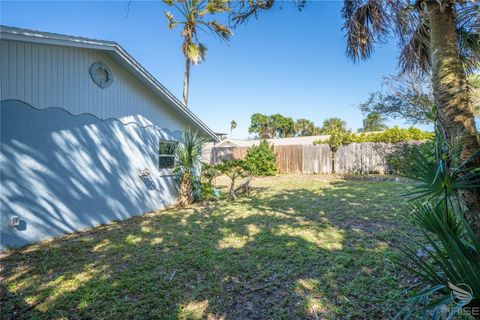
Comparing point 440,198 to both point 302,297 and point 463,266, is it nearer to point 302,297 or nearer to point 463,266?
point 463,266

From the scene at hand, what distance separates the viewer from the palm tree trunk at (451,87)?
2.57 metres

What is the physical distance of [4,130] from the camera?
15.2ft

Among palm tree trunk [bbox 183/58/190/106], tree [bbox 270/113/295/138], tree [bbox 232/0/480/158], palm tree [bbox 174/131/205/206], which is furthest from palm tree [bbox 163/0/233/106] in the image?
tree [bbox 270/113/295/138]

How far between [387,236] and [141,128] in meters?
6.74

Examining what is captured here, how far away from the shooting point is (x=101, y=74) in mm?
6426

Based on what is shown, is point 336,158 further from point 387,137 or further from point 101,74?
point 101,74

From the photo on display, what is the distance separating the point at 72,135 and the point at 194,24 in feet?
34.4

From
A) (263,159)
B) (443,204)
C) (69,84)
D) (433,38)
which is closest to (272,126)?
(263,159)

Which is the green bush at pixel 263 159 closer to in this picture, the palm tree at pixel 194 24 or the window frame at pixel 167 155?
the palm tree at pixel 194 24

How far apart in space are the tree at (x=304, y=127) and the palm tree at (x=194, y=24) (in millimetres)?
38431

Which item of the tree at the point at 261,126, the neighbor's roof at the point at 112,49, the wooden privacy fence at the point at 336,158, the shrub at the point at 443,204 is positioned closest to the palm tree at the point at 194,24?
the wooden privacy fence at the point at 336,158

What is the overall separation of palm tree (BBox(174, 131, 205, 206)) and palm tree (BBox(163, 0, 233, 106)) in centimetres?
656

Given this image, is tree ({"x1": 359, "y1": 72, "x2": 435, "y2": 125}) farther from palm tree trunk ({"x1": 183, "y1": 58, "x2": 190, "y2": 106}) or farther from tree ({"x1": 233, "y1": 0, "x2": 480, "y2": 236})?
palm tree trunk ({"x1": 183, "y1": 58, "x2": 190, "y2": 106})

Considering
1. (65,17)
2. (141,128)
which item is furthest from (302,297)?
(65,17)
